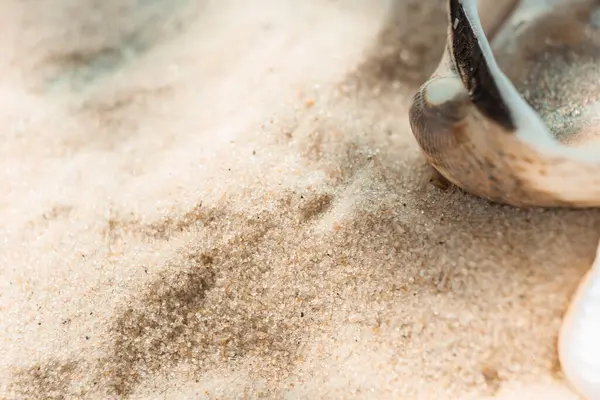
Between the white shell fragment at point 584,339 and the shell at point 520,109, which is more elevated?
the shell at point 520,109

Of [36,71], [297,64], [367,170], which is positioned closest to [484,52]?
[367,170]

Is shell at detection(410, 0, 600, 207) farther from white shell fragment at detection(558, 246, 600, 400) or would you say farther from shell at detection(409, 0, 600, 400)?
white shell fragment at detection(558, 246, 600, 400)

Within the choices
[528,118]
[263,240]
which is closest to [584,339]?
[528,118]

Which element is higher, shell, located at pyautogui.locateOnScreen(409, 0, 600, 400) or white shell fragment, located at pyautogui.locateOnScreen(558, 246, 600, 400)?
shell, located at pyautogui.locateOnScreen(409, 0, 600, 400)

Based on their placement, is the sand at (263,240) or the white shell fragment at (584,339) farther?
the sand at (263,240)

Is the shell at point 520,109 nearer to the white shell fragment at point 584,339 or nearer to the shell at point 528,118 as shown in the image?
the shell at point 528,118

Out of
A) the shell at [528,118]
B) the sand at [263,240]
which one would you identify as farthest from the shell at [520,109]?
the sand at [263,240]

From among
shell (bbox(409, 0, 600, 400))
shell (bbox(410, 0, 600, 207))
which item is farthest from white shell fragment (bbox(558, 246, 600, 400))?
shell (bbox(410, 0, 600, 207))

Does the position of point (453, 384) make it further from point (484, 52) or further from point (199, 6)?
point (199, 6)
